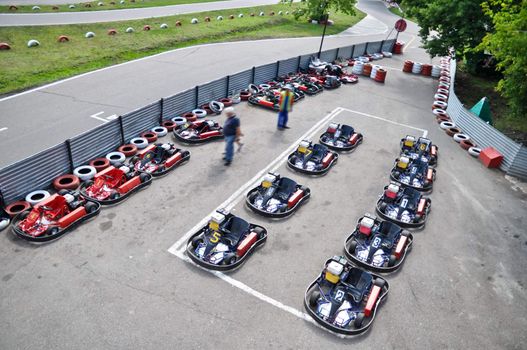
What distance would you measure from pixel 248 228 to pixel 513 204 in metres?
9.10

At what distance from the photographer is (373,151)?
14883mm

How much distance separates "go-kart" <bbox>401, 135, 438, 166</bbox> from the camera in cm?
1435

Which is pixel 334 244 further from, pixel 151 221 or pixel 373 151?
pixel 373 151

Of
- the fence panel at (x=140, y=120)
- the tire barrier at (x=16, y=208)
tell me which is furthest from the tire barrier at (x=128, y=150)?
the tire barrier at (x=16, y=208)

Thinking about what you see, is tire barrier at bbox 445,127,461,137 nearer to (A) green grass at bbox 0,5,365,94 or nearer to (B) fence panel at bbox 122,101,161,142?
(B) fence panel at bbox 122,101,161,142

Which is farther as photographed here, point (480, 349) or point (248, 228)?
point (248, 228)

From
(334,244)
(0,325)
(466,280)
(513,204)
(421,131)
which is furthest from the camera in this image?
(421,131)

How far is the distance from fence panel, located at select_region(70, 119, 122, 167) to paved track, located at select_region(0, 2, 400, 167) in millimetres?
2200

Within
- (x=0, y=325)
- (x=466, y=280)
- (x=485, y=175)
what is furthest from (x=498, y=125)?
(x=0, y=325)

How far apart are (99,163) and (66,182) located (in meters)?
1.27

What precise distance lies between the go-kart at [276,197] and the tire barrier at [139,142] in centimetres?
440

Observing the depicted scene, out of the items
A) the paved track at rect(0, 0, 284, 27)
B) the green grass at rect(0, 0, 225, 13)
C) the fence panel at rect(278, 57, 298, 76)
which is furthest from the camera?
the green grass at rect(0, 0, 225, 13)

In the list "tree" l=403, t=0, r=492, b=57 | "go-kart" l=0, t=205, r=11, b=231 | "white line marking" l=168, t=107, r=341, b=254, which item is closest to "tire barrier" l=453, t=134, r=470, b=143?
"tree" l=403, t=0, r=492, b=57

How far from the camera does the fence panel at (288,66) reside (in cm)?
2133
